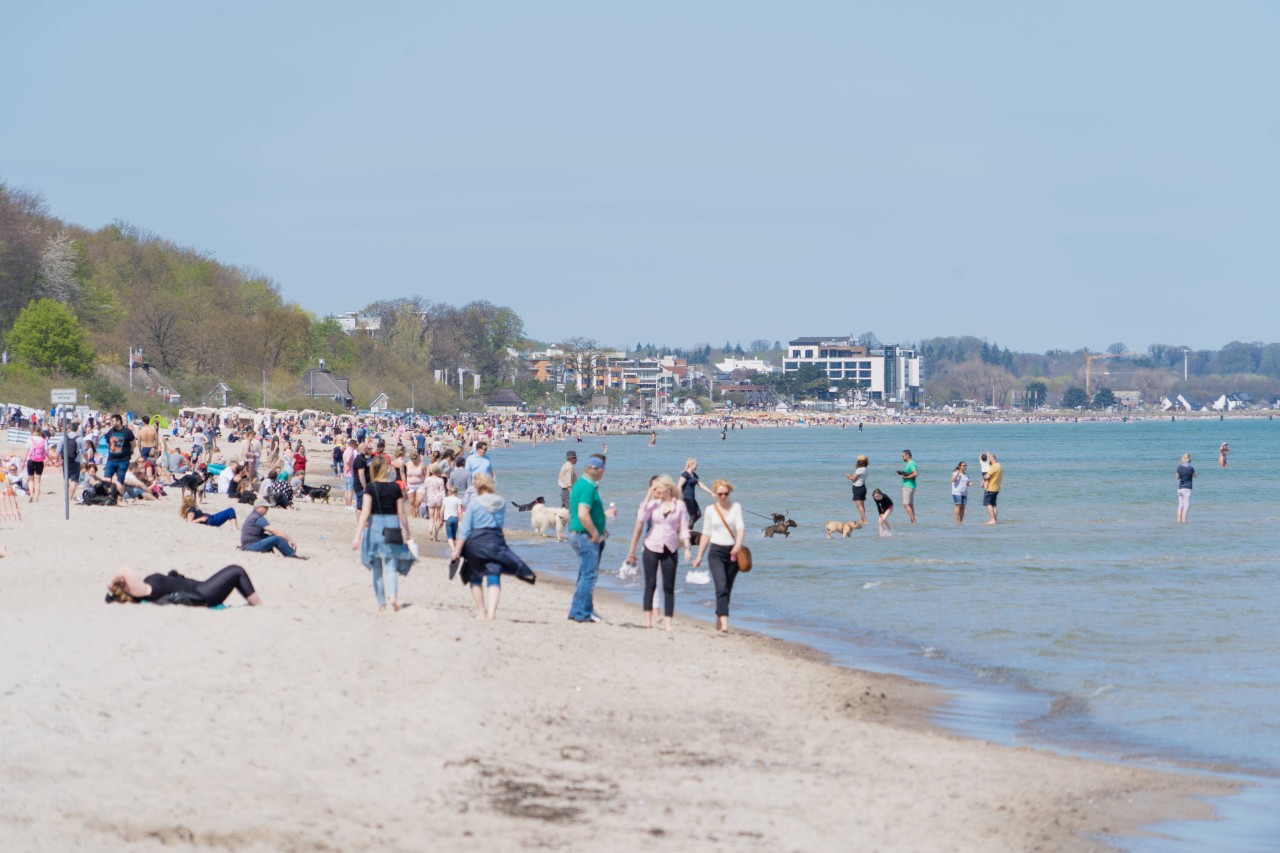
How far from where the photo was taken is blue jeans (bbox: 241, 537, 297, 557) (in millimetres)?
17344

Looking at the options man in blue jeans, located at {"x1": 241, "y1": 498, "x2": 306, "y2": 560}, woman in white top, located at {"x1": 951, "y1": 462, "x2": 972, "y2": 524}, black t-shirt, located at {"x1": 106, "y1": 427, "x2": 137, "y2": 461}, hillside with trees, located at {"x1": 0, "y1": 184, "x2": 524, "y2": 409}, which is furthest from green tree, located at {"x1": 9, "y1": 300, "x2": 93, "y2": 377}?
man in blue jeans, located at {"x1": 241, "y1": 498, "x2": 306, "y2": 560}

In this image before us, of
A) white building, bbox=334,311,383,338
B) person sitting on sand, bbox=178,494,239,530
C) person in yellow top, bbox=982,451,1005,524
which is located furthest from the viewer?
white building, bbox=334,311,383,338

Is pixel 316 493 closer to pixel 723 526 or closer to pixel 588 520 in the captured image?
pixel 588 520

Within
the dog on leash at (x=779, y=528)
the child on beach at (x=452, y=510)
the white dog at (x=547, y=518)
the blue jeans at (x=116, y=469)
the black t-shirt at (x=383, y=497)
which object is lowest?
the dog on leash at (x=779, y=528)

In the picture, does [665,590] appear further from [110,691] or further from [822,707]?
[110,691]

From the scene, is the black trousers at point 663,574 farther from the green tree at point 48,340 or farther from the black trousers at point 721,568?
the green tree at point 48,340

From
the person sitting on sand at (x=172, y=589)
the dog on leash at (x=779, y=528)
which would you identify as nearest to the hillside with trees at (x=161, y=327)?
the dog on leash at (x=779, y=528)

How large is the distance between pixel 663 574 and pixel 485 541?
1680mm

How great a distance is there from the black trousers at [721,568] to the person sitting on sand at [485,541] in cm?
162

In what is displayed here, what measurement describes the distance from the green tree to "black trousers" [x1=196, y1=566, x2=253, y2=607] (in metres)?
59.8

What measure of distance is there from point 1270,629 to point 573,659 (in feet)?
28.1

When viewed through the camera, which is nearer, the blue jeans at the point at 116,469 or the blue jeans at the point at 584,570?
the blue jeans at the point at 584,570

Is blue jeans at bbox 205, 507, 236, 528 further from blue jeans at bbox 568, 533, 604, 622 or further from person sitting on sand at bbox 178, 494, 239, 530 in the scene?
blue jeans at bbox 568, 533, 604, 622

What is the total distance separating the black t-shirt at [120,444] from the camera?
23547mm
